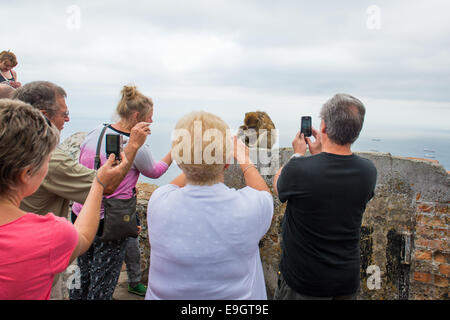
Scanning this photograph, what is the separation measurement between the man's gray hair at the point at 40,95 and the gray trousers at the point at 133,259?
1728 mm

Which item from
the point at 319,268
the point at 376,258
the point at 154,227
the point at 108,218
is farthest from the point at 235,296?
the point at 376,258

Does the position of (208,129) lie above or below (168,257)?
above

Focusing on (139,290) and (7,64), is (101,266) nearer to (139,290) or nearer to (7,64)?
(139,290)

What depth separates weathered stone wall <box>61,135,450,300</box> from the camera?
2.88m

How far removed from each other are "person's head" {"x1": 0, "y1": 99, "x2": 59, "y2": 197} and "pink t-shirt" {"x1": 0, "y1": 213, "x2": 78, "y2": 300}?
6.4 inches

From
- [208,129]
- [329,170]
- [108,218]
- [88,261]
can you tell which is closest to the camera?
[208,129]

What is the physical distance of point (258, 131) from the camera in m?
3.38

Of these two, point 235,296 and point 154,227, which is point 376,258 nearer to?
point 235,296

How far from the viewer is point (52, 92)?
86.4 inches

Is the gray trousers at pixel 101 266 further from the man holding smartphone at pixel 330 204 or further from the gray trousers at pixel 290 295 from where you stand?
the man holding smartphone at pixel 330 204

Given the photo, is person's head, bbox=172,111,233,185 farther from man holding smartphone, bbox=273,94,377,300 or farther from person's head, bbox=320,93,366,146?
person's head, bbox=320,93,366,146

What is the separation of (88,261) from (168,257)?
145cm

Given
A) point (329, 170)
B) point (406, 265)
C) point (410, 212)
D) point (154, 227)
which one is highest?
point (329, 170)

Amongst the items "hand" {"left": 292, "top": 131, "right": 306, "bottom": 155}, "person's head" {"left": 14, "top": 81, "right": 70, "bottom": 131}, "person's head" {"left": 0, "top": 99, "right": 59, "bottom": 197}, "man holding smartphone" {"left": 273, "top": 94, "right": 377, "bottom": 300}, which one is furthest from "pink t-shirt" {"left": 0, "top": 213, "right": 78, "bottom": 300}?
"hand" {"left": 292, "top": 131, "right": 306, "bottom": 155}
